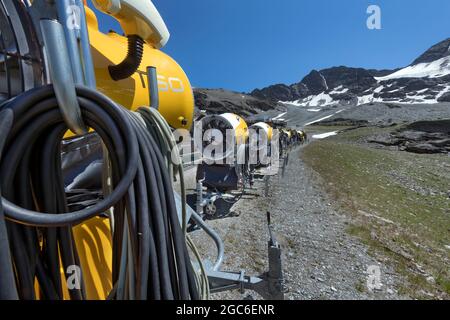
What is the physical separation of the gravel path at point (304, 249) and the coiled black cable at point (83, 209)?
7.95ft

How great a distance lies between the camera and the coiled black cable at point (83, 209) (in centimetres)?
109

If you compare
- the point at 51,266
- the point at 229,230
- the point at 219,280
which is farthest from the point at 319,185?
the point at 51,266

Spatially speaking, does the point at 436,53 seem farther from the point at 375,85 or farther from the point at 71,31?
the point at 71,31

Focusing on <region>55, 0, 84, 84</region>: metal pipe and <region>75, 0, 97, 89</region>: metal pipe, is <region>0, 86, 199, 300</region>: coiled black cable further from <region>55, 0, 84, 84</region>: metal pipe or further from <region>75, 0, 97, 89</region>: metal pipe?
<region>75, 0, 97, 89</region>: metal pipe

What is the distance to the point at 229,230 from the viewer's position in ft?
21.6

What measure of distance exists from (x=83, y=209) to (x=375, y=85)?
573 ft

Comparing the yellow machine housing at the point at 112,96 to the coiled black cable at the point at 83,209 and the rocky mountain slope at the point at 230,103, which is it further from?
the rocky mountain slope at the point at 230,103

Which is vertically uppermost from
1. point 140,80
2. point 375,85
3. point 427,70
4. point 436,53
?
point 436,53

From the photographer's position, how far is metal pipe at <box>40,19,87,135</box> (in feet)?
3.55

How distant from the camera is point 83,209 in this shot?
1.26 meters

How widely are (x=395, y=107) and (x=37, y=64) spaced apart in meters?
112

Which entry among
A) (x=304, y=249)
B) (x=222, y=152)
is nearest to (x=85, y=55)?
(x=304, y=249)

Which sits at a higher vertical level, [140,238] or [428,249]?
[140,238]
